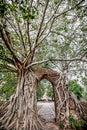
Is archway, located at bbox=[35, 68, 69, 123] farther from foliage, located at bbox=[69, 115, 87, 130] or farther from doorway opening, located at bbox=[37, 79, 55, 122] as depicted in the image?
doorway opening, located at bbox=[37, 79, 55, 122]

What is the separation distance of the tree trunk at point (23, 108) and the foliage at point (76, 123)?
3.75 feet

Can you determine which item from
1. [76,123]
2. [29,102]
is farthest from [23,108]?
[76,123]

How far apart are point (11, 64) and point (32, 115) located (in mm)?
2042

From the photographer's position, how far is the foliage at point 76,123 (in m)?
5.96

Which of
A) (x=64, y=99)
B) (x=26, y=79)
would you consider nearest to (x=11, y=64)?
(x=26, y=79)

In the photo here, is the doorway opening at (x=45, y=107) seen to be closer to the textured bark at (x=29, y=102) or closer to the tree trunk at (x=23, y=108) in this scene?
the textured bark at (x=29, y=102)

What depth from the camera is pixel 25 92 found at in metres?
6.04

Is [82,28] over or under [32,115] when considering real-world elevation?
over

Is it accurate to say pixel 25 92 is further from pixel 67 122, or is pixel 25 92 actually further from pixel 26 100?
pixel 67 122

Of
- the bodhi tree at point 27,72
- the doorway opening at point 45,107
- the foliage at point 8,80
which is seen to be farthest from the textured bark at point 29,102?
the foliage at point 8,80

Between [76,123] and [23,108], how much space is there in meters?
1.99

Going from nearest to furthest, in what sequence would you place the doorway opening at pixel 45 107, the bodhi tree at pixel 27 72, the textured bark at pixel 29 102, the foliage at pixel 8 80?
the bodhi tree at pixel 27 72, the textured bark at pixel 29 102, the doorway opening at pixel 45 107, the foliage at pixel 8 80

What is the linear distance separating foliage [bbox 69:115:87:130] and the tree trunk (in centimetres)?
114

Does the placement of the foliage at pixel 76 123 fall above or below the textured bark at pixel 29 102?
below
